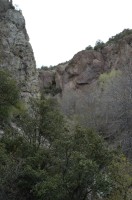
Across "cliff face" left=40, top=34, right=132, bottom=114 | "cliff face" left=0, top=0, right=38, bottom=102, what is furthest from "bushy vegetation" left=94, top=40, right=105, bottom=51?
"cliff face" left=0, top=0, right=38, bottom=102

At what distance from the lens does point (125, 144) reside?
31453mm

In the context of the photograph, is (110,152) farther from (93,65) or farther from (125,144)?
(93,65)

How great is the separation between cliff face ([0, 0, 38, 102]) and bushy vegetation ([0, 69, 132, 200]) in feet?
37.7

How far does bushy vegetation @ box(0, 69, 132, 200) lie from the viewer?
675 inches

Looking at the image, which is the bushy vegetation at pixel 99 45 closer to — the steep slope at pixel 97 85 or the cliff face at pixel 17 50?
the steep slope at pixel 97 85

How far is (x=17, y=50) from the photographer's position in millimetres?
36531

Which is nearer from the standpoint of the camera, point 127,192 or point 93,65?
point 127,192

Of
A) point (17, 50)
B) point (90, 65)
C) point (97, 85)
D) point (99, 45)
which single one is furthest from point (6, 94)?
→ point (99, 45)

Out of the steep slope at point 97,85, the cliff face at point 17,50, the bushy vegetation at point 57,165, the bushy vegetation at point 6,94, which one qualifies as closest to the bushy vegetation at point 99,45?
the steep slope at point 97,85

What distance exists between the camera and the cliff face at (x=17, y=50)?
34250mm

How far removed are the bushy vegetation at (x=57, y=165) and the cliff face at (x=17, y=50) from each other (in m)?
11.5

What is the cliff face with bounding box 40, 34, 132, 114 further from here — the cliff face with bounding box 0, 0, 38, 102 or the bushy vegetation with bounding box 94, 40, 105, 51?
the cliff face with bounding box 0, 0, 38, 102

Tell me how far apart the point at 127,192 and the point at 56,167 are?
367 cm

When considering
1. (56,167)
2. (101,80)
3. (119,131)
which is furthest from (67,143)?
(101,80)
